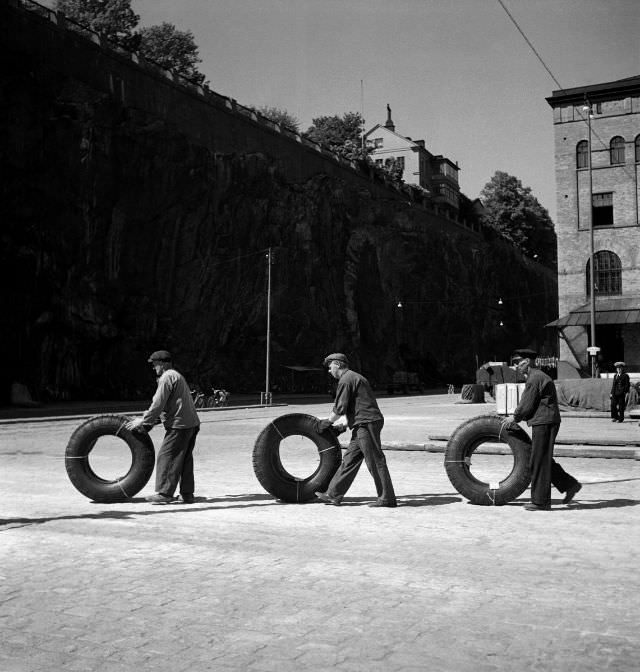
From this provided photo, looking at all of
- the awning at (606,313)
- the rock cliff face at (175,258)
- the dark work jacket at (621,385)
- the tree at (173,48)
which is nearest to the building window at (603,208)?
the awning at (606,313)

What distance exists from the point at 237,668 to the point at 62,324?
43.8 metres

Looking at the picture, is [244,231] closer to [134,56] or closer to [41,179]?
[134,56]

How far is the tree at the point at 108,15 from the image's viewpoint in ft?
221

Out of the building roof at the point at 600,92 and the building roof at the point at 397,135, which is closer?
the building roof at the point at 600,92

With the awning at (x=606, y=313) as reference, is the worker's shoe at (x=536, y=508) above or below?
below

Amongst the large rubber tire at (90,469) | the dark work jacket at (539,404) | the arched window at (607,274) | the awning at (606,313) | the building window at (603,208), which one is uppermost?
the building window at (603,208)

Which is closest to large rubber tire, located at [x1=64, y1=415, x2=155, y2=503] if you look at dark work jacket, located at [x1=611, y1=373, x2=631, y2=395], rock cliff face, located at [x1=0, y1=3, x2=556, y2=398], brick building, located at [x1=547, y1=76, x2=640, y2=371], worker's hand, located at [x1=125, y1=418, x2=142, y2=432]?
worker's hand, located at [x1=125, y1=418, x2=142, y2=432]

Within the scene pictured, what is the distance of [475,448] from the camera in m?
9.98

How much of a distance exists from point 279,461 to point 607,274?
4887 centimetres

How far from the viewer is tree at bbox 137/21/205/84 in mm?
74438

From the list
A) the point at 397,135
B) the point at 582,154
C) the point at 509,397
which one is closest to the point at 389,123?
the point at 397,135

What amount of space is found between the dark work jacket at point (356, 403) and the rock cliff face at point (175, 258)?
118 feet

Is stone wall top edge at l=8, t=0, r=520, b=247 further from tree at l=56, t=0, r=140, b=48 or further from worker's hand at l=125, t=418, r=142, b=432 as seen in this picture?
worker's hand at l=125, t=418, r=142, b=432

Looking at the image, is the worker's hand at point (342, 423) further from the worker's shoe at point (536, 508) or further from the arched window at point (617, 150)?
the arched window at point (617, 150)
